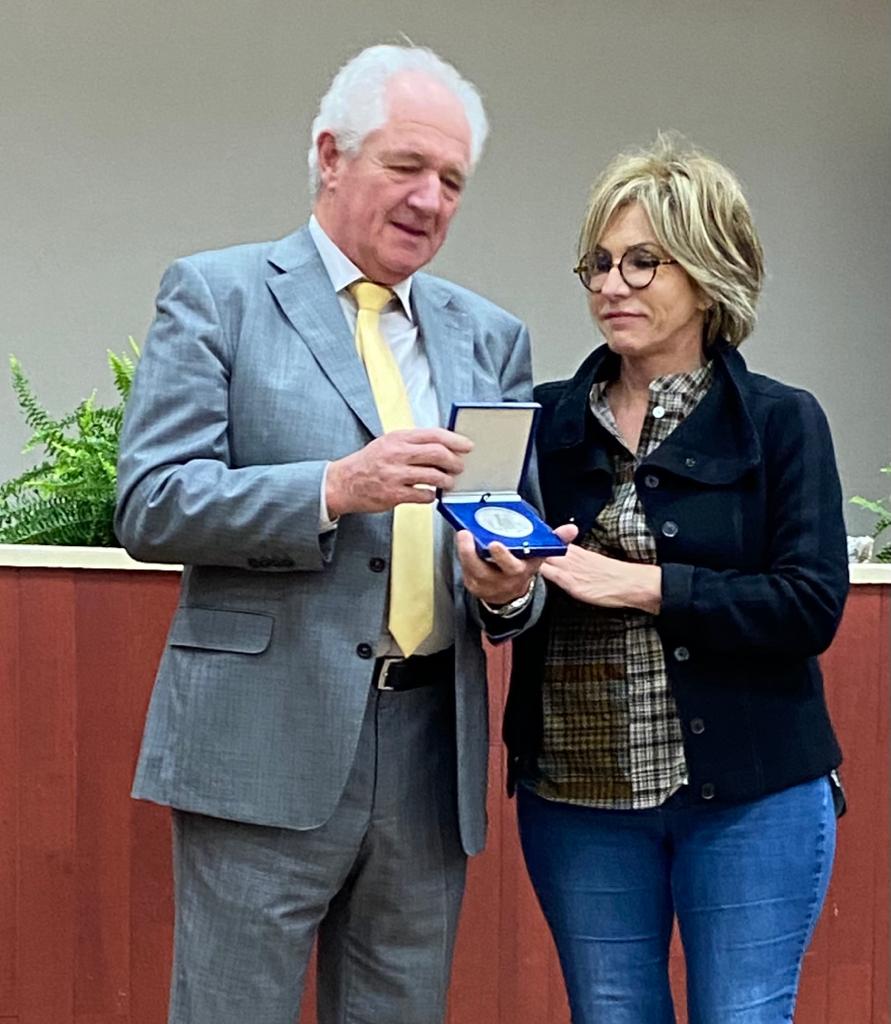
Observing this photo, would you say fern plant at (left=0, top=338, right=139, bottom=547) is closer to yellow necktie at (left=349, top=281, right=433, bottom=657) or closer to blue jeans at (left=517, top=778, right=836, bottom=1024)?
yellow necktie at (left=349, top=281, right=433, bottom=657)

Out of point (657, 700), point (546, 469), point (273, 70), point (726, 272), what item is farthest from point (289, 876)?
point (273, 70)

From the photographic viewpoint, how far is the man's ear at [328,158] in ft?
5.51

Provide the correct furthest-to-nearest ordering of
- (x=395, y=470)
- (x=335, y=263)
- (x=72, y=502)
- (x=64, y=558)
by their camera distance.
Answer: (x=72, y=502) → (x=64, y=558) → (x=335, y=263) → (x=395, y=470)

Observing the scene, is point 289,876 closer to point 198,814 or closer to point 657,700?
point 198,814

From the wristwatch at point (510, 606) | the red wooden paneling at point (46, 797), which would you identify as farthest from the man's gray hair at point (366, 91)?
the red wooden paneling at point (46, 797)

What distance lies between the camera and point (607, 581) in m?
1.73

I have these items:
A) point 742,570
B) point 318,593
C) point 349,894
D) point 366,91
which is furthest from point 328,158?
point 349,894

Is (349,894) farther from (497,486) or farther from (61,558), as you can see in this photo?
(61,558)

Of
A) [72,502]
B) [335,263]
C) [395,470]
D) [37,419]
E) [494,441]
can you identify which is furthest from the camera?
[37,419]

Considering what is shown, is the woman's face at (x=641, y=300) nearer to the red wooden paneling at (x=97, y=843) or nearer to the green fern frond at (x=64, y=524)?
the red wooden paneling at (x=97, y=843)

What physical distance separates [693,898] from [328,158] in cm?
104

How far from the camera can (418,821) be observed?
170 cm

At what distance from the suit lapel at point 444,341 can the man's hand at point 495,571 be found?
0.63 feet

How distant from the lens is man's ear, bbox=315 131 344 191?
168cm
